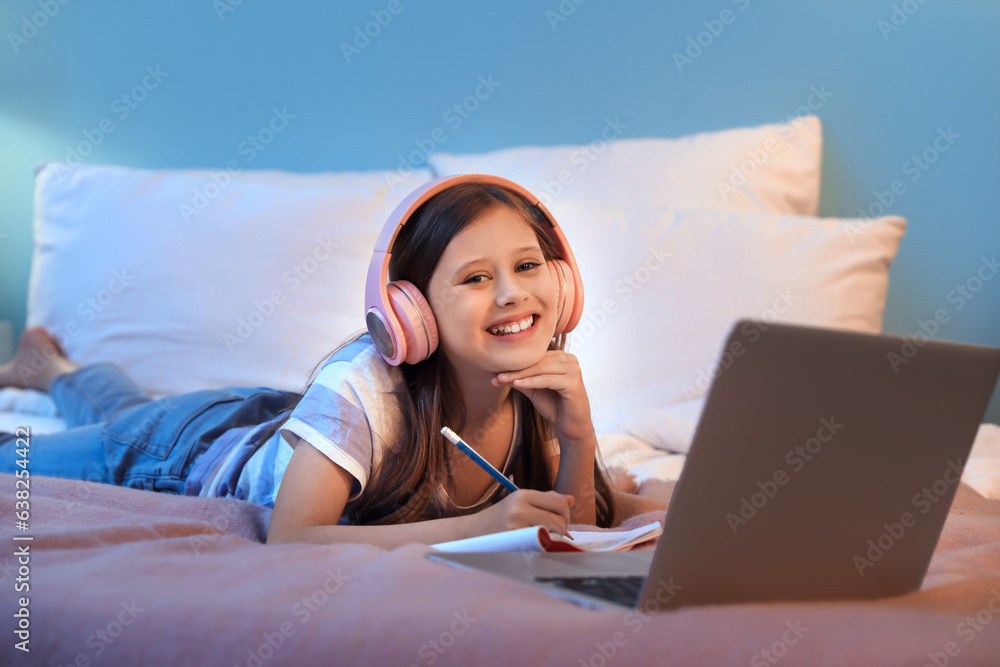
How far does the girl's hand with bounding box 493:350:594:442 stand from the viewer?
41.6 inches

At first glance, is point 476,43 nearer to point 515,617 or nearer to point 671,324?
point 671,324

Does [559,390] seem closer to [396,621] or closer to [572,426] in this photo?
[572,426]

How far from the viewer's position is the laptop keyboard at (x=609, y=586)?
0.61 meters

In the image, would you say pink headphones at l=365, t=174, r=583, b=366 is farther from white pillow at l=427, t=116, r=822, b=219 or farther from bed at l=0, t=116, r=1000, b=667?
white pillow at l=427, t=116, r=822, b=219

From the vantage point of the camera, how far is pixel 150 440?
54.7 inches

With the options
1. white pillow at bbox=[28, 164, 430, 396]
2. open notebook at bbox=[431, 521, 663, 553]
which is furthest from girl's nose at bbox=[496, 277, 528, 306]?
white pillow at bbox=[28, 164, 430, 396]

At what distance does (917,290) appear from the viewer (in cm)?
201

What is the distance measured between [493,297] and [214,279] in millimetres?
997

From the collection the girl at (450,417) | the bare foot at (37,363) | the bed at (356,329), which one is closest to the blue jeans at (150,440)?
the girl at (450,417)

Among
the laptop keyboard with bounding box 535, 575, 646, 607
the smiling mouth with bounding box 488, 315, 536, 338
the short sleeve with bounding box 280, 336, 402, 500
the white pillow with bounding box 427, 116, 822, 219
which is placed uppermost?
the white pillow with bounding box 427, 116, 822, 219

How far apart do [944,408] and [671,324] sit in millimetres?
987

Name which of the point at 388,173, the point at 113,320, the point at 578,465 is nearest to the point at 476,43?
the point at 388,173

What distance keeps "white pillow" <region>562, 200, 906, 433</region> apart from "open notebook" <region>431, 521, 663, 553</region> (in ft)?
2.27

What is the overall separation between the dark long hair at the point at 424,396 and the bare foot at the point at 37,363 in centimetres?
108
